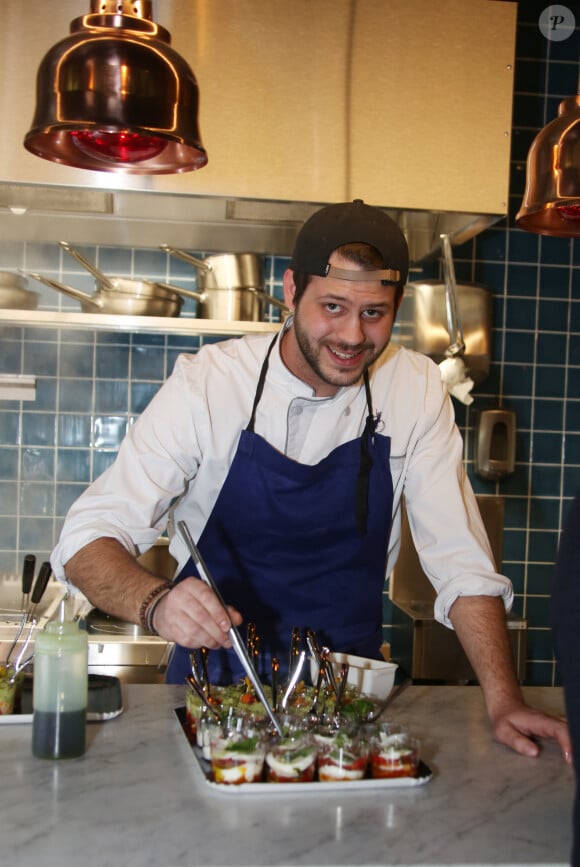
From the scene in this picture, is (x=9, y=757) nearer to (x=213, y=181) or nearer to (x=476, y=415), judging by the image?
(x=213, y=181)

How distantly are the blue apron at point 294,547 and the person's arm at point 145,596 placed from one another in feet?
1.06

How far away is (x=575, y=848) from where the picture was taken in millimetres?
931

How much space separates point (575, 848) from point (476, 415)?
2.74 metres

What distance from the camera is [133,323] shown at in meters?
3.07

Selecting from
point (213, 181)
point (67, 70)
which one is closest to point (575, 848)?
point (67, 70)

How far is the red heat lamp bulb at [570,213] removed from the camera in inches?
74.4

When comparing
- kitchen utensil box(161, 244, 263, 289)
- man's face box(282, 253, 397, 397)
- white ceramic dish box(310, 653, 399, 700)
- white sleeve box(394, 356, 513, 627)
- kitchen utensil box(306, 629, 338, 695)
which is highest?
kitchen utensil box(161, 244, 263, 289)

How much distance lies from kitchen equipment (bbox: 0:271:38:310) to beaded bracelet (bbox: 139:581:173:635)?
1.72m

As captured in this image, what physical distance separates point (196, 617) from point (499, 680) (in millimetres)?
592

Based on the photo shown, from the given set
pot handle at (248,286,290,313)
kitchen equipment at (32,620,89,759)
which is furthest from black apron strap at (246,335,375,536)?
pot handle at (248,286,290,313)

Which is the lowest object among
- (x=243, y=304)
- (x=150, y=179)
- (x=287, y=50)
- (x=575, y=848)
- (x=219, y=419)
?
(x=575, y=848)

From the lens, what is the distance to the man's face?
196 cm

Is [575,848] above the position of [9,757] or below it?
above

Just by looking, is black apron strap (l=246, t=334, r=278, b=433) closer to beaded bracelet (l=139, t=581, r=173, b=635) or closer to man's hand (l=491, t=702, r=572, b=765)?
beaded bracelet (l=139, t=581, r=173, b=635)
